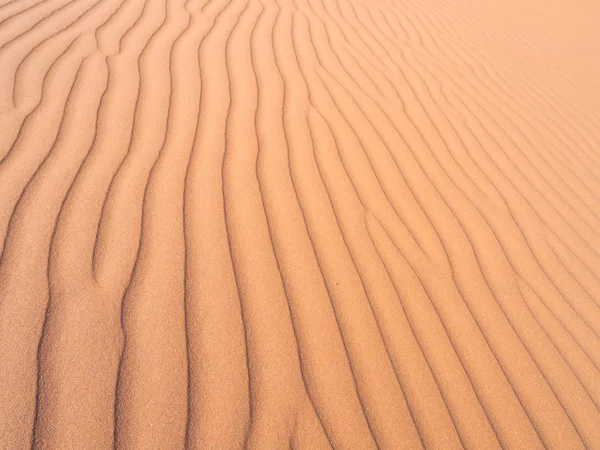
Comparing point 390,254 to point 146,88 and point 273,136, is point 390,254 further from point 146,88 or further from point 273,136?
point 146,88

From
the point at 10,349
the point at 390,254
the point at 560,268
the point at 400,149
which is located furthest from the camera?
the point at 400,149

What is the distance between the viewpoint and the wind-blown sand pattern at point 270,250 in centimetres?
136

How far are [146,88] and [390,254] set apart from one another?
5.30 ft

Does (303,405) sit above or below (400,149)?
below

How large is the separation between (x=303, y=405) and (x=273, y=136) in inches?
56.3

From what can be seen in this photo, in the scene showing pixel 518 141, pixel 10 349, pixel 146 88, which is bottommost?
pixel 10 349

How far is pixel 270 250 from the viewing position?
5.93 ft

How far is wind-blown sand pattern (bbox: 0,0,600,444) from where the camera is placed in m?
1.36

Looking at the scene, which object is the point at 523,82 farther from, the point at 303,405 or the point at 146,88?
the point at 303,405

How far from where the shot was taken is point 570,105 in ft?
12.6

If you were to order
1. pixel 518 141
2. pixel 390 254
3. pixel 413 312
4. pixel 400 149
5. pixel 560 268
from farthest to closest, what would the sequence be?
pixel 518 141 < pixel 400 149 < pixel 560 268 < pixel 390 254 < pixel 413 312

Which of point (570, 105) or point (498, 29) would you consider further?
point (498, 29)

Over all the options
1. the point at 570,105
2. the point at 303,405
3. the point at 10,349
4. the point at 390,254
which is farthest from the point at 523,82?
the point at 10,349

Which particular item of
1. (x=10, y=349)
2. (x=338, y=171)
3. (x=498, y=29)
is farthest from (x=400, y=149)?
(x=498, y=29)
